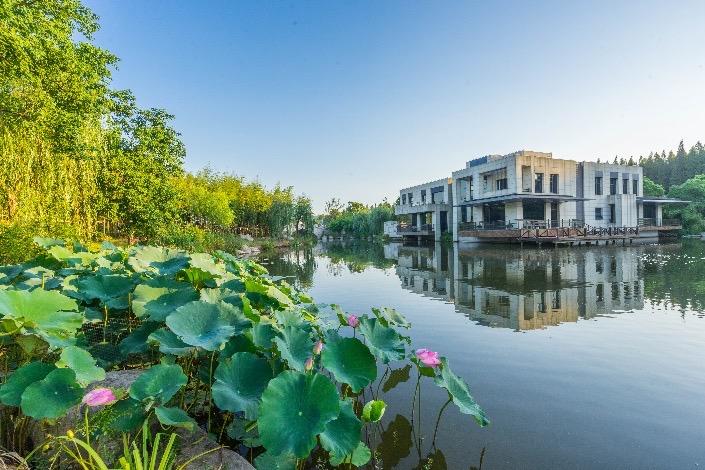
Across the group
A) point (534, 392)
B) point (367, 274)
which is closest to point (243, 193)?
point (367, 274)

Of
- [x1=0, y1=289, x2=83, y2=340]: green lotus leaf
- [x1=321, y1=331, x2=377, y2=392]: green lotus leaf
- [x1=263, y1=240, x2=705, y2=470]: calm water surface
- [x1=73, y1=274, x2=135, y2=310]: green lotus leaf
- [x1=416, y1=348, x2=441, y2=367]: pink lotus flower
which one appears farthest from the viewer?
[x1=73, y1=274, x2=135, y2=310]: green lotus leaf

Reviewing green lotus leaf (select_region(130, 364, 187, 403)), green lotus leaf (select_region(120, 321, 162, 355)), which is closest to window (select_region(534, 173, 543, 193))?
green lotus leaf (select_region(120, 321, 162, 355))

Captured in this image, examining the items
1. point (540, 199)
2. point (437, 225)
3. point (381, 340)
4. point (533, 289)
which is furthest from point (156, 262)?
point (437, 225)

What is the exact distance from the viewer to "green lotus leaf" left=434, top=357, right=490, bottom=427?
219cm

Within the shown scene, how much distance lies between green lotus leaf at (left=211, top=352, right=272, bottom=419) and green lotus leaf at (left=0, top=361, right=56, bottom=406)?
2.54 feet

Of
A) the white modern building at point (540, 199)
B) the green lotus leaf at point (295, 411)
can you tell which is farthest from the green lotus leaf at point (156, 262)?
the white modern building at point (540, 199)

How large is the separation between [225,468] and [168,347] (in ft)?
2.26

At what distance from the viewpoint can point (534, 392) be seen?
3.63 metres

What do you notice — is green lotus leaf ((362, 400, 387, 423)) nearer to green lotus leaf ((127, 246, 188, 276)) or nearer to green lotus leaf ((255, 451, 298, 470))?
green lotus leaf ((255, 451, 298, 470))

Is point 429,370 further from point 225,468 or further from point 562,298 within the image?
point 562,298

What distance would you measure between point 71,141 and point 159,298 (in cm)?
999

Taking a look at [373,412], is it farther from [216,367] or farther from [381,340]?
[216,367]

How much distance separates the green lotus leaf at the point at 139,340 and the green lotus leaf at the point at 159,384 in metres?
0.72

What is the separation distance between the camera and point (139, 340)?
8.25 feet
